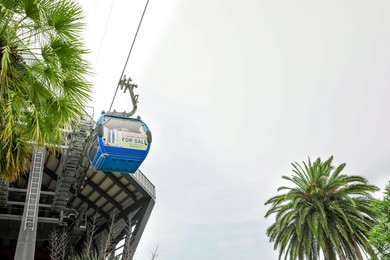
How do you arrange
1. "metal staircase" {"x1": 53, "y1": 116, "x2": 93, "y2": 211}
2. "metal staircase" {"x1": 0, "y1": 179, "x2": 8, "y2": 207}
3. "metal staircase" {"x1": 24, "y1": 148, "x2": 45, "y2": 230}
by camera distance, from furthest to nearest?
1. "metal staircase" {"x1": 0, "y1": 179, "x2": 8, "y2": 207}
2. "metal staircase" {"x1": 24, "y1": 148, "x2": 45, "y2": 230}
3. "metal staircase" {"x1": 53, "y1": 116, "x2": 93, "y2": 211}

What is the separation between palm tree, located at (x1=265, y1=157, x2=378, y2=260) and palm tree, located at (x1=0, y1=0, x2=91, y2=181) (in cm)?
1856

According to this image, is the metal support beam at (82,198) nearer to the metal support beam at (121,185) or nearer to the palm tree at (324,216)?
the metal support beam at (121,185)

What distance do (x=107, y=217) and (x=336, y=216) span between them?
57.4 ft

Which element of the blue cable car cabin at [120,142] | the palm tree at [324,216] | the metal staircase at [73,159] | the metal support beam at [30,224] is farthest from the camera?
the palm tree at [324,216]

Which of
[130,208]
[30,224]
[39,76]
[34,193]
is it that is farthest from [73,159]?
[130,208]

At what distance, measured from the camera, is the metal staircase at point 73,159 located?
1606 cm

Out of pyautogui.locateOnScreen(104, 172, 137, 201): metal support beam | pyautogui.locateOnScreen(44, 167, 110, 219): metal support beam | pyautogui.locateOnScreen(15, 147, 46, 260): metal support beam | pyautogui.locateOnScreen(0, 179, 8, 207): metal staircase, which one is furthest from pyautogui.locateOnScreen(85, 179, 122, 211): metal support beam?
pyautogui.locateOnScreen(15, 147, 46, 260): metal support beam

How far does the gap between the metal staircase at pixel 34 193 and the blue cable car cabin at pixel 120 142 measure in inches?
273

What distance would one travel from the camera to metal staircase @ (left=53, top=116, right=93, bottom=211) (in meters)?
16.1

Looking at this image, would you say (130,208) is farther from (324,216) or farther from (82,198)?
(324,216)

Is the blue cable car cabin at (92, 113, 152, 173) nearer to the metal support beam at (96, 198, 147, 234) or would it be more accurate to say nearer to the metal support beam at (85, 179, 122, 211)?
the metal support beam at (85, 179, 122, 211)

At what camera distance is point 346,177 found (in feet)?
80.5

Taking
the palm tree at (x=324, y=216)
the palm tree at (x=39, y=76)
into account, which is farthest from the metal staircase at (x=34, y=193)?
the palm tree at (x=324, y=216)

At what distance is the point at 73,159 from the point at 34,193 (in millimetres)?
2243
